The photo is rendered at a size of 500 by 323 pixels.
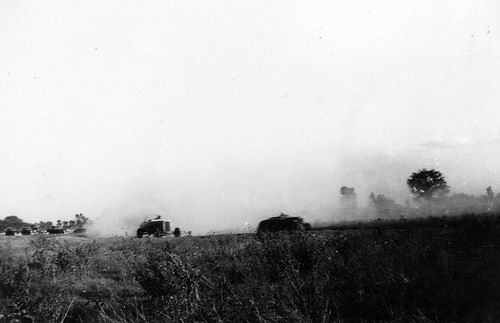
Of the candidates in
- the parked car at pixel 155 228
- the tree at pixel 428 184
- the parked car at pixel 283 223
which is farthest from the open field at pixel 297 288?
the tree at pixel 428 184

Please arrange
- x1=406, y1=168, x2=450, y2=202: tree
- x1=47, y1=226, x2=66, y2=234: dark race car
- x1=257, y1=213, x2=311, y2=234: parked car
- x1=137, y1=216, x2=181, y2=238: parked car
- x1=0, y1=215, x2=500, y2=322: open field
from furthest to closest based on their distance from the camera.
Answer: x1=406, y1=168, x2=450, y2=202: tree → x1=47, y1=226, x2=66, y2=234: dark race car → x1=137, y1=216, x2=181, y2=238: parked car → x1=257, y1=213, x2=311, y2=234: parked car → x1=0, y1=215, x2=500, y2=322: open field

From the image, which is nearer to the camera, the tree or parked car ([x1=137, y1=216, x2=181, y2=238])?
parked car ([x1=137, y1=216, x2=181, y2=238])

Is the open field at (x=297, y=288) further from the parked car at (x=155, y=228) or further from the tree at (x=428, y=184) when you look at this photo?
the tree at (x=428, y=184)

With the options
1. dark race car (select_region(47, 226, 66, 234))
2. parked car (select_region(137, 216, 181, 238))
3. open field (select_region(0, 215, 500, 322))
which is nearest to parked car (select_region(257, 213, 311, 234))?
parked car (select_region(137, 216, 181, 238))

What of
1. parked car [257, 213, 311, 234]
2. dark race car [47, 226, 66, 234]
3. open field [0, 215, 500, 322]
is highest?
dark race car [47, 226, 66, 234]

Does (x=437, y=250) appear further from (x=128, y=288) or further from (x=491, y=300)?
(x=128, y=288)

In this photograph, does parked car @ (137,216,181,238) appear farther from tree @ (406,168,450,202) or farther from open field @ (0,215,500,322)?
tree @ (406,168,450,202)

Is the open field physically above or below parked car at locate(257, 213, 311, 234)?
below

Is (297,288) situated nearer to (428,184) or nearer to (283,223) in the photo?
(283,223)

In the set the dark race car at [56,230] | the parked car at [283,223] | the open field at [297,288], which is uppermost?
the dark race car at [56,230]

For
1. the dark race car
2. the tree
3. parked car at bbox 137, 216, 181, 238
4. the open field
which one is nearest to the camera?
the open field

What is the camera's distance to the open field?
4637 mm

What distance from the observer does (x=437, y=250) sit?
7.01m

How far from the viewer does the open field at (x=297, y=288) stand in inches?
183
